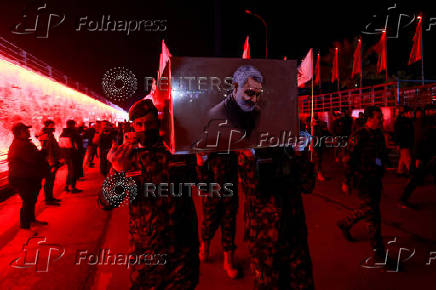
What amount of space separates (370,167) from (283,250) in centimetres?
196

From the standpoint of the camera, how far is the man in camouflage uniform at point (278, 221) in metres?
2.12

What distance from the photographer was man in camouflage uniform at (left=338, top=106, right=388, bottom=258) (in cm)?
343

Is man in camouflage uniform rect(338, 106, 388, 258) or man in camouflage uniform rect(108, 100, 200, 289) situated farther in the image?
man in camouflage uniform rect(338, 106, 388, 258)

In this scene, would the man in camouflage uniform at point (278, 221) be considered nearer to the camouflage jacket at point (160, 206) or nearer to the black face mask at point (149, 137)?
the camouflage jacket at point (160, 206)

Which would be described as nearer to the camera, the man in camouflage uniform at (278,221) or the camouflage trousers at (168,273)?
the camouflage trousers at (168,273)

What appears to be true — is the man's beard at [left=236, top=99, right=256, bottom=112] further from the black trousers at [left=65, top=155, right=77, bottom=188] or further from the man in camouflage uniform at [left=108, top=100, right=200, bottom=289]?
the black trousers at [left=65, top=155, right=77, bottom=188]

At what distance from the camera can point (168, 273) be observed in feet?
6.68

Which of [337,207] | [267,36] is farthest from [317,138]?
[267,36]

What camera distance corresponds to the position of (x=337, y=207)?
6.05 meters

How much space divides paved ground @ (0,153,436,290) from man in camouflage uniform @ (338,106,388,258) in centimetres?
49

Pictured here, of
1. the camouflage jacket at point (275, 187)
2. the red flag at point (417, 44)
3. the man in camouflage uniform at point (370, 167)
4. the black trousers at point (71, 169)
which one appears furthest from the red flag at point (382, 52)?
the camouflage jacket at point (275, 187)

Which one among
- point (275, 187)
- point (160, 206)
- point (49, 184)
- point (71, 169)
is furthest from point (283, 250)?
point (71, 169)

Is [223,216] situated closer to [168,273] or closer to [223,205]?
[223,205]

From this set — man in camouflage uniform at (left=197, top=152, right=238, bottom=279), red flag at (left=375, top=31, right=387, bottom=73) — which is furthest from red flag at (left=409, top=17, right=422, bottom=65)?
man in camouflage uniform at (left=197, top=152, right=238, bottom=279)
